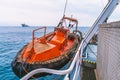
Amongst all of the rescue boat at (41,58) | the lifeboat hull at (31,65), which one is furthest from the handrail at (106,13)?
the lifeboat hull at (31,65)

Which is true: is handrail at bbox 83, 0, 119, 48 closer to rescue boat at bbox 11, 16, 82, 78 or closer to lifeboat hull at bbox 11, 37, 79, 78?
rescue boat at bbox 11, 16, 82, 78

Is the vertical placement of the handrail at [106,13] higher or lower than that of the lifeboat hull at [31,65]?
higher

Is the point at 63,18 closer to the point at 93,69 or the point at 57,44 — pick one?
the point at 57,44

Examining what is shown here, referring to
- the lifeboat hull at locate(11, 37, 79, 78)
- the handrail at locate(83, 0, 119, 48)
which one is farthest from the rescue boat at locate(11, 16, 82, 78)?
the handrail at locate(83, 0, 119, 48)

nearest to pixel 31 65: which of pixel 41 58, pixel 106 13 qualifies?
pixel 41 58

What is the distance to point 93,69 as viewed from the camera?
457 inches

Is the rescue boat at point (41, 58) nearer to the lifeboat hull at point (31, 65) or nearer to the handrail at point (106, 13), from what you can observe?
the lifeboat hull at point (31, 65)

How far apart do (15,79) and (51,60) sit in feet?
13.0

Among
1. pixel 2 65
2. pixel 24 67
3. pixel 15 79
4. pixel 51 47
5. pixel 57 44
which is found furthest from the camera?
pixel 2 65

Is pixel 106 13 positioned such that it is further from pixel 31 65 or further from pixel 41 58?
pixel 31 65

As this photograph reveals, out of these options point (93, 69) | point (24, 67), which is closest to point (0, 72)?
point (24, 67)

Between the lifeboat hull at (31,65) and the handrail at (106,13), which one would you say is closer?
the lifeboat hull at (31,65)

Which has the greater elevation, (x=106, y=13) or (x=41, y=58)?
(x=106, y=13)

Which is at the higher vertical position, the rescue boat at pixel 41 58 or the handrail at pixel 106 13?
the handrail at pixel 106 13
